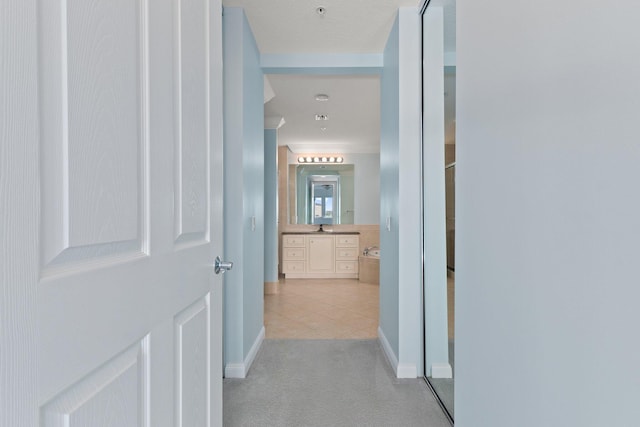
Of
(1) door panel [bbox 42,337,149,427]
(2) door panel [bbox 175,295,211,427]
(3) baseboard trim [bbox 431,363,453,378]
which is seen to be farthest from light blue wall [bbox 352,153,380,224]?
(1) door panel [bbox 42,337,149,427]

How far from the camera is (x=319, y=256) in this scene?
256 inches

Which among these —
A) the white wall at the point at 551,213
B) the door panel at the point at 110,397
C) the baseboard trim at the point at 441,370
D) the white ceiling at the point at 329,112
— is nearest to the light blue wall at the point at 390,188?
the baseboard trim at the point at 441,370

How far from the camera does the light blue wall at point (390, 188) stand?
2.61m

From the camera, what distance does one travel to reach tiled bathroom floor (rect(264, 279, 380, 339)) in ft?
11.4

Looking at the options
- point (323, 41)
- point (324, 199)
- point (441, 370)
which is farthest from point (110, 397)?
point (324, 199)

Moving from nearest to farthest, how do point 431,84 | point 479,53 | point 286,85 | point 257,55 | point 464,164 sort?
1. point 479,53
2. point 464,164
3. point 431,84
4. point 257,55
5. point 286,85

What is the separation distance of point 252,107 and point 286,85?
1198mm

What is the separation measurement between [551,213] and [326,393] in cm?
184

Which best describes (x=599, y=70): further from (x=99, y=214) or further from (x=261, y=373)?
(x=261, y=373)

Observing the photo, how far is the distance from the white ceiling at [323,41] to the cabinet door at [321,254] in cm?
223

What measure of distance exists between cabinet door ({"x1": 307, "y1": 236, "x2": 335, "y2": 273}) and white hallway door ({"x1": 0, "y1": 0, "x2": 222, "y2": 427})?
5426mm

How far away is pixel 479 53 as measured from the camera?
1321 millimetres

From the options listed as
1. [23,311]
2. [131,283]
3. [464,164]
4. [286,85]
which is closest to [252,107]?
[286,85]

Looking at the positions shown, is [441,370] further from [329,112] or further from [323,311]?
[329,112]
